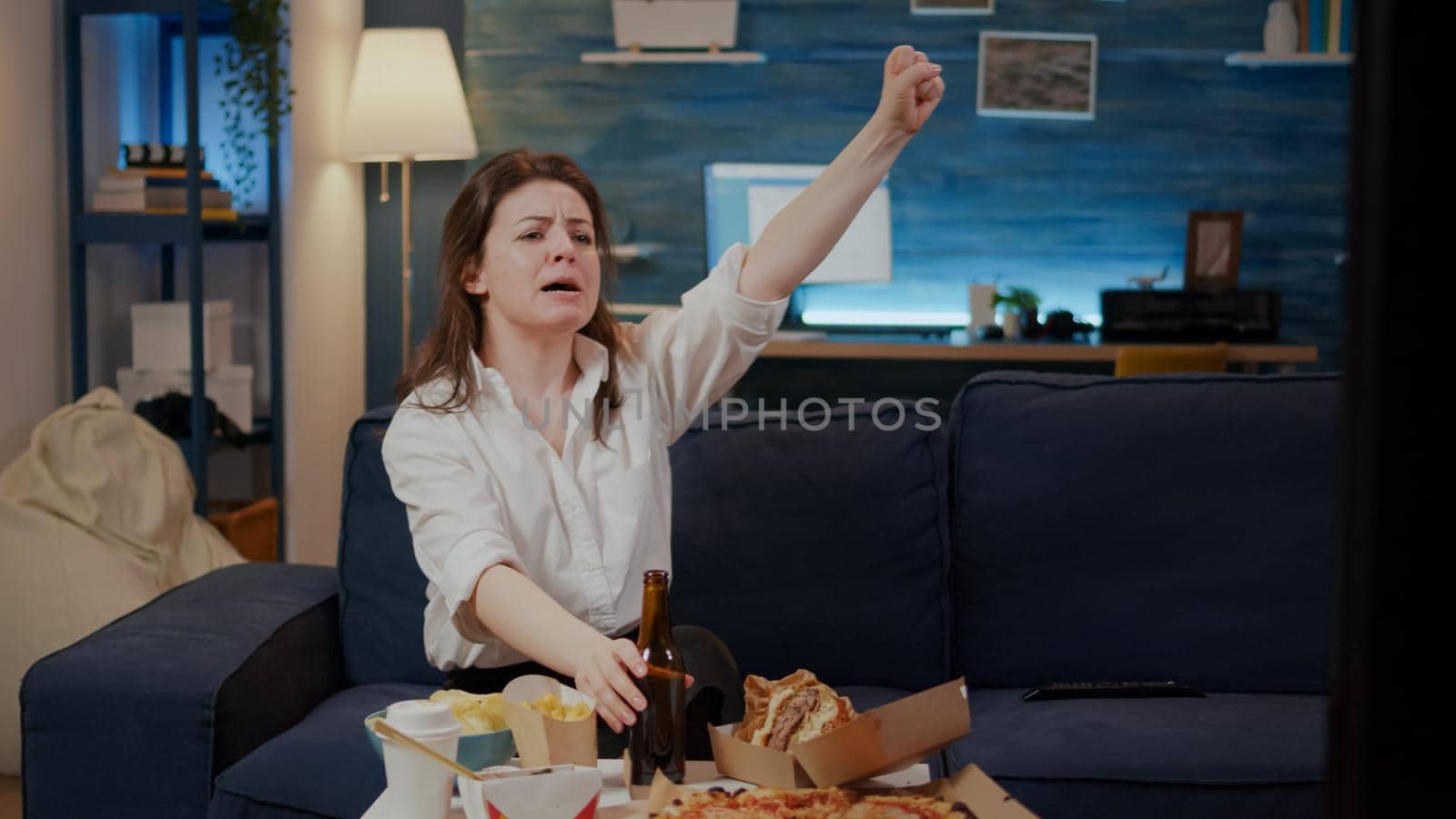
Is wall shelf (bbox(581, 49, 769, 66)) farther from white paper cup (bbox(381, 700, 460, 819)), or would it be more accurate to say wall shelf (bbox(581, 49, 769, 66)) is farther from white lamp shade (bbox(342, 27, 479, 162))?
white paper cup (bbox(381, 700, 460, 819))

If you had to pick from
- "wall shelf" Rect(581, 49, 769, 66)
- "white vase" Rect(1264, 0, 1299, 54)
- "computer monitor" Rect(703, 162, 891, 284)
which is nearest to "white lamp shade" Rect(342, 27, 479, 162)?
"wall shelf" Rect(581, 49, 769, 66)

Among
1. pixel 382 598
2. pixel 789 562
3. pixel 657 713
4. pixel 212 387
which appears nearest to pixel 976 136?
pixel 212 387

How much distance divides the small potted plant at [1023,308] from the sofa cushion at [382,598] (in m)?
2.81

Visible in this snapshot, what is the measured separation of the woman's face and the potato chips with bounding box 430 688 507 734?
2.02 ft

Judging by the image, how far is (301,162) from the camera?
431 cm

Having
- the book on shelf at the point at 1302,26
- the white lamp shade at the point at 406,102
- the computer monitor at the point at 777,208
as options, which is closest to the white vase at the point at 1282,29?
the book on shelf at the point at 1302,26

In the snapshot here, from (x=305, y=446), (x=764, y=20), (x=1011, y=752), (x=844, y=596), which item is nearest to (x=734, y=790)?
(x=1011, y=752)

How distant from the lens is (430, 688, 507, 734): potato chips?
3.88 feet

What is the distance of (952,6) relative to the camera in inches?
187

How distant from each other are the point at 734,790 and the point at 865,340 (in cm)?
320

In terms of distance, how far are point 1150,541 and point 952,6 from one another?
3.07 m

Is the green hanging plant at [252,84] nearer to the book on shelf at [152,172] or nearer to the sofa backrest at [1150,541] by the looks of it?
the book on shelf at [152,172]

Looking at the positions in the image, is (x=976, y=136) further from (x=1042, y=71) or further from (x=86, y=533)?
(x=86, y=533)

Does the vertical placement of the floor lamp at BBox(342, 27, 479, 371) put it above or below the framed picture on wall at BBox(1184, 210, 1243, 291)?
above
